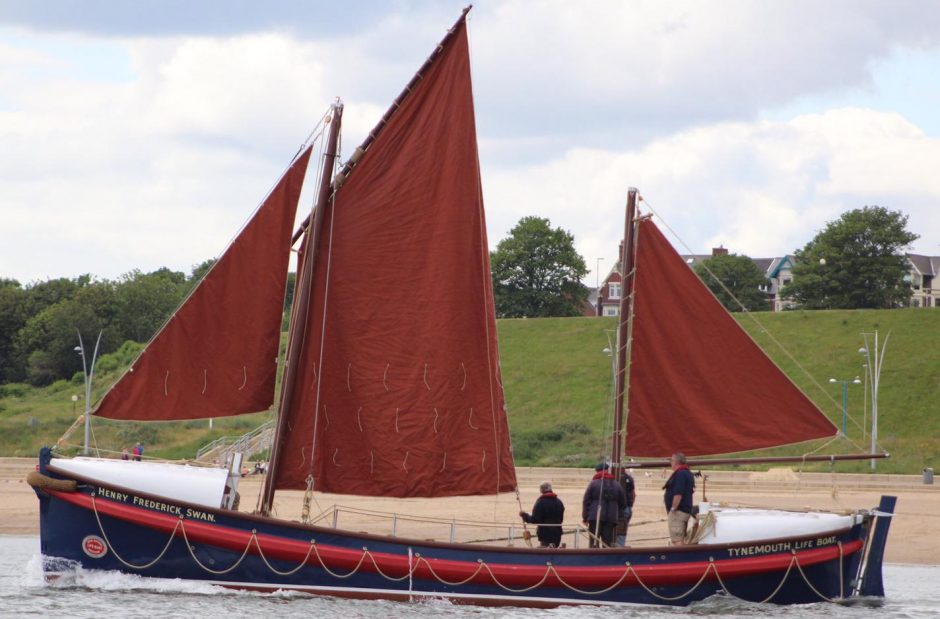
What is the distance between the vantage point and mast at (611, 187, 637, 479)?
25453mm

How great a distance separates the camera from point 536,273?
131 metres

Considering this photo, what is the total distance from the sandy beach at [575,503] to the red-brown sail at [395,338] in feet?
12.0

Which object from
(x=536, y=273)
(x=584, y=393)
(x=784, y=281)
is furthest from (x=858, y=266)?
(x=584, y=393)

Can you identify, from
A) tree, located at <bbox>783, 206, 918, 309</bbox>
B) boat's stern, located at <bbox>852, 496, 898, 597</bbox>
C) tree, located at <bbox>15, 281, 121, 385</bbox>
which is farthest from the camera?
tree, located at <bbox>783, 206, 918, 309</bbox>

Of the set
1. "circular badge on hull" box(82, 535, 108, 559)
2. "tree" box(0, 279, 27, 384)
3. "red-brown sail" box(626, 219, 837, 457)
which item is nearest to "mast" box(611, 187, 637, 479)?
"red-brown sail" box(626, 219, 837, 457)

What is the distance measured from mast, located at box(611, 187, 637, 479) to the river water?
3010 mm

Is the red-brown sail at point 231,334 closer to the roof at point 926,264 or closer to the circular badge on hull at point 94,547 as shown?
the circular badge on hull at point 94,547

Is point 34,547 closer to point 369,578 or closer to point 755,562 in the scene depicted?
point 369,578

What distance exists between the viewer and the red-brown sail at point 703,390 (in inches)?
998

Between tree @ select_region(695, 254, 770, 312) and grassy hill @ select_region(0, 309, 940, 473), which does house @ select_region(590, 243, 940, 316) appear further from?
grassy hill @ select_region(0, 309, 940, 473)

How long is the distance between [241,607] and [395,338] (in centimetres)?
549

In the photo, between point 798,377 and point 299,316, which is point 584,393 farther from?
point 299,316

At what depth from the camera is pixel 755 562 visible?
24531mm

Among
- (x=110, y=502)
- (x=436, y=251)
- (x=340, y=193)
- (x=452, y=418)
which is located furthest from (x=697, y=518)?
(x=110, y=502)
